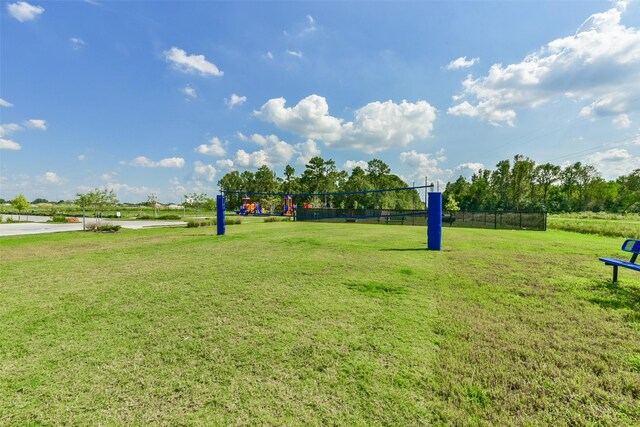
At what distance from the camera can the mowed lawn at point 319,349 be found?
2064 mm

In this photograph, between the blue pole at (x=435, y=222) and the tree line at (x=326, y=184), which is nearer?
the blue pole at (x=435, y=222)

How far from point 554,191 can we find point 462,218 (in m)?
60.0

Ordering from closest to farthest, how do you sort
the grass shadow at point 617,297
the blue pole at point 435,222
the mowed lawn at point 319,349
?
the mowed lawn at point 319,349
the grass shadow at point 617,297
the blue pole at point 435,222

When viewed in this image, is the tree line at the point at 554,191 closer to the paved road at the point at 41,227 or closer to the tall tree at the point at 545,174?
the tall tree at the point at 545,174

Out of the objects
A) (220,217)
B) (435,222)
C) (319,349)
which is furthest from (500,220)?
(319,349)

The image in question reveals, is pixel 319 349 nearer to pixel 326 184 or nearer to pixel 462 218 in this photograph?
pixel 462 218

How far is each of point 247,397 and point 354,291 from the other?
287cm

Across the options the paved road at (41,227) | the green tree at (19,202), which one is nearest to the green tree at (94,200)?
the paved road at (41,227)

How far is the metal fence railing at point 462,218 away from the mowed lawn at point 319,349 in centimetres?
1146

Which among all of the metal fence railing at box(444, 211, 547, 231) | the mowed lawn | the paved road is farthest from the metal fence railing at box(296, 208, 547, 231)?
the paved road

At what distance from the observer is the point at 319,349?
287cm

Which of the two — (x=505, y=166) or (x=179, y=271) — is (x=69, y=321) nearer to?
(x=179, y=271)

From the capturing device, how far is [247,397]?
7.19 ft

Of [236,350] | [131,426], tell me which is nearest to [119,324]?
[236,350]
